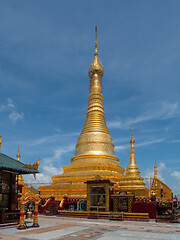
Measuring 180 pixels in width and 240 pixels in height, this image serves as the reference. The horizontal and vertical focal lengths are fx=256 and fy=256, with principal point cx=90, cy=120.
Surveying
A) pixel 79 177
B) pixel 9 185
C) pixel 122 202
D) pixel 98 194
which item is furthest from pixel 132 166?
pixel 9 185

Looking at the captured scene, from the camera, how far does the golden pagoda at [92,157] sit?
37.9 metres

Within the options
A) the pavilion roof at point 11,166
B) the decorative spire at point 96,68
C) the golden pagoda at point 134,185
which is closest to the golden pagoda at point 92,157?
the decorative spire at point 96,68

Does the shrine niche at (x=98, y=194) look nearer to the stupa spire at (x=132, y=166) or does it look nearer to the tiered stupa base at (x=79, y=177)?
the tiered stupa base at (x=79, y=177)

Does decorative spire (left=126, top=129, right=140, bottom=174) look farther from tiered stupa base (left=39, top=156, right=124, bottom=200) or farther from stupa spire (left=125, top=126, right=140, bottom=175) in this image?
tiered stupa base (left=39, top=156, right=124, bottom=200)

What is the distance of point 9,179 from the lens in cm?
2325

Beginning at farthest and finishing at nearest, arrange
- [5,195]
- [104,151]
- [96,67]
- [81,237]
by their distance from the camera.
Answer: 1. [96,67]
2. [104,151]
3. [5,195]
4. [81,237]

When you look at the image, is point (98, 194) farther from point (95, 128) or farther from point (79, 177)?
point (95, 128)

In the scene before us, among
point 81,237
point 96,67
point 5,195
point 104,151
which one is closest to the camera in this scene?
point 81,237

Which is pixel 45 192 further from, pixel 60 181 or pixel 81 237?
pixel 81 237

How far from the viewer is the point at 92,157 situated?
138 ft

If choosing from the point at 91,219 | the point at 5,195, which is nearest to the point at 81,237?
the point at 5,195

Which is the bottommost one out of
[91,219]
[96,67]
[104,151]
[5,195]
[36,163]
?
[91,219]

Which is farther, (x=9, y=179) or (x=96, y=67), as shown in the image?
(x=96, y=67)

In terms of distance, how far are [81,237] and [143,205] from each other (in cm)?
1318
